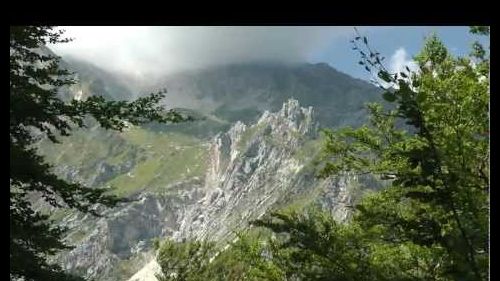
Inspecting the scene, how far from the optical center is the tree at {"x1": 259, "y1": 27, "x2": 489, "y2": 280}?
12.6 ft

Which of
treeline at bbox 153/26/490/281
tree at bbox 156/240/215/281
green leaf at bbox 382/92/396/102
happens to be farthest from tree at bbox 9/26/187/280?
tree at bbox 156/240/215/281

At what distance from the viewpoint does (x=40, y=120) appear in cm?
788

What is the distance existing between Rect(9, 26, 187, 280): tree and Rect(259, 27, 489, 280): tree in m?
2.42

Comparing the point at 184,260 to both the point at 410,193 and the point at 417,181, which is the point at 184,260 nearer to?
the point at 417,181

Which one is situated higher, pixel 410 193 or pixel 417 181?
pixel 417 181

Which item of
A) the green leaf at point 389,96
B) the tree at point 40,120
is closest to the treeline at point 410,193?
the green leaf at point 389,96

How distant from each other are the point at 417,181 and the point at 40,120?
548 cm

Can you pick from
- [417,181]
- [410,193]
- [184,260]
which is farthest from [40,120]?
[184,260]

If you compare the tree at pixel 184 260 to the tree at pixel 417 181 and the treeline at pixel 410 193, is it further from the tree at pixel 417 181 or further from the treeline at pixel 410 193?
the tree at pixel 417 181

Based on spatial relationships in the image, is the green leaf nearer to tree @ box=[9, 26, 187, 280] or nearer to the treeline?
the treeline
